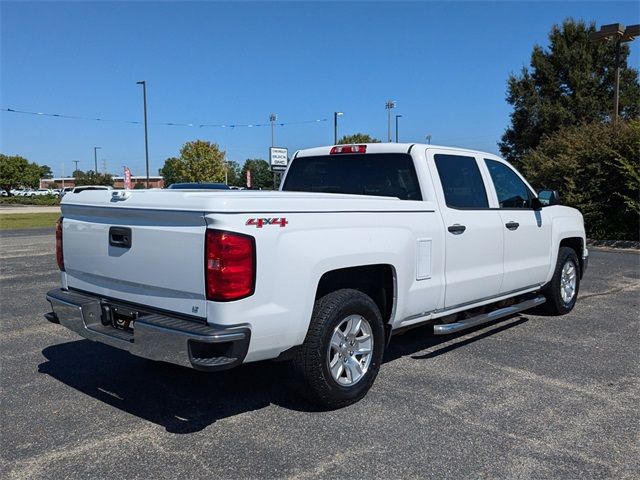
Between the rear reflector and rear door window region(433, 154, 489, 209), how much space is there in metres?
0.68

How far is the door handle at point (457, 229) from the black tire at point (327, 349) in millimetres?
1110

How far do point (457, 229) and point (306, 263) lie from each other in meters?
1.81

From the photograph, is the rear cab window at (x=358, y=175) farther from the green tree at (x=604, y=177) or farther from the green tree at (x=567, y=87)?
the green tree at (x=567, y=87)

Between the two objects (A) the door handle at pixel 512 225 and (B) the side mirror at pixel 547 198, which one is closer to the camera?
(A) the door handle at pixel 512 225

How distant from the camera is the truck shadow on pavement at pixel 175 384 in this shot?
3926 mm

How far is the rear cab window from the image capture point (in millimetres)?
4934

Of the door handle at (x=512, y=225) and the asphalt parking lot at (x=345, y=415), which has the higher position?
the door handle at (x=512, y=225)

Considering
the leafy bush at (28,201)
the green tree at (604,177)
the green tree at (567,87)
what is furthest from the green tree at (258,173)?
the green tree at (604,177)

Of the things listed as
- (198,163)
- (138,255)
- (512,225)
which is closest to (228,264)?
(138,255)

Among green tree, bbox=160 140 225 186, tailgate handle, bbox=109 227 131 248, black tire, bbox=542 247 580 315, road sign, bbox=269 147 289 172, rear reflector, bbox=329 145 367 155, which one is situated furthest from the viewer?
green tree, bbox=160 140 225 186

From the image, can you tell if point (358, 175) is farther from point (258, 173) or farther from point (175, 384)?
point (258, 173)

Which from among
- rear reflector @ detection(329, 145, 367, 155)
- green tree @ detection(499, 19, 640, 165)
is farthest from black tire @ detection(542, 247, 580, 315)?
green tree @ detection(499, 19, 640, 165)

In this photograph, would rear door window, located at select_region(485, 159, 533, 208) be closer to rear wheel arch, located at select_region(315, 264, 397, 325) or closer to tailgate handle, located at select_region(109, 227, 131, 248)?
rear wheel arch, located at select_region(315, 264, 397, 325)

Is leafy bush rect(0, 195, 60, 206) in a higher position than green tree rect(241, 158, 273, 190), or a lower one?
lower
